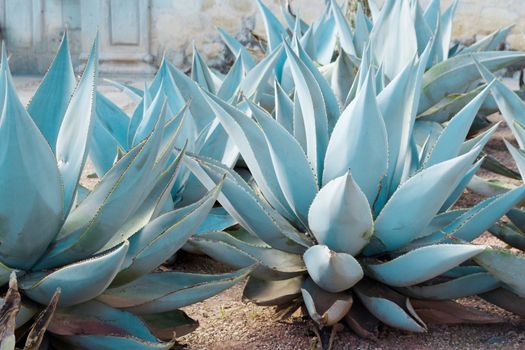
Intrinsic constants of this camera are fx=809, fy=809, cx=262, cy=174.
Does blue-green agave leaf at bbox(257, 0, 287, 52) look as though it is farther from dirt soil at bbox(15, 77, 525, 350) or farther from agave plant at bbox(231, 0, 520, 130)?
dirt soil at bbox(15, 77, 525, 350)

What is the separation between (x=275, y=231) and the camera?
69.1 inches

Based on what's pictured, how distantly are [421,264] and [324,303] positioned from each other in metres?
0.22

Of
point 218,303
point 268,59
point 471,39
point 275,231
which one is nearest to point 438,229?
point 275,231

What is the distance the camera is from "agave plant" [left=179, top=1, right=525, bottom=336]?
1628 millimetres

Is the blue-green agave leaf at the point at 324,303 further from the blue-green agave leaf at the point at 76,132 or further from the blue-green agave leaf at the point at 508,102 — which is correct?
the blue-green agave leaf at the point at 508,102

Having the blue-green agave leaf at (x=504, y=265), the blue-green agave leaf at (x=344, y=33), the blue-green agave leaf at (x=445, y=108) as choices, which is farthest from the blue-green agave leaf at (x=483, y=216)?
the blue-green agave leaf at (x=344, y=33)

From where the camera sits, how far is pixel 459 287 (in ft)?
5.69

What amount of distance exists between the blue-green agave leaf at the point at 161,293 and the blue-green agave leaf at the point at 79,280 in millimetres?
97

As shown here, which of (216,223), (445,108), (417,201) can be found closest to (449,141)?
(417,201)

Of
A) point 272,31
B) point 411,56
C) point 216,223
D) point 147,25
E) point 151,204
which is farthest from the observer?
point 147,25

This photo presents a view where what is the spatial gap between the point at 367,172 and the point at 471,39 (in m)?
4.45

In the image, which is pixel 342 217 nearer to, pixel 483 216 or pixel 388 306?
pixel 388 306

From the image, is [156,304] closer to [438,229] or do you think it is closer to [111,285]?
[111,285]

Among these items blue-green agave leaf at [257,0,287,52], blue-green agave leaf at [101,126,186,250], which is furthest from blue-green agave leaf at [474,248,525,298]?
blue-green agave leaf at [257,0,287,52]
